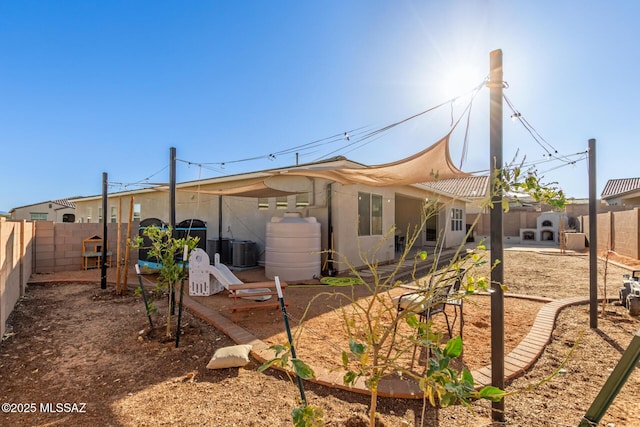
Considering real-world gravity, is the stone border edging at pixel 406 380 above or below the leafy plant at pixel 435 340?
below

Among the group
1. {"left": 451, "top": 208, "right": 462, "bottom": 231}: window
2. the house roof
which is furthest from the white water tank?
the house roof

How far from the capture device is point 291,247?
6.84m

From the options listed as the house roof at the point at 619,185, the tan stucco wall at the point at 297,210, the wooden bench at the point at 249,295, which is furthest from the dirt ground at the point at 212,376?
the house roof at the point at 619,185

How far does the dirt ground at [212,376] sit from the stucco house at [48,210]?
85.3ft

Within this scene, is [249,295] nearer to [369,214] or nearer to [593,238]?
[593,238]

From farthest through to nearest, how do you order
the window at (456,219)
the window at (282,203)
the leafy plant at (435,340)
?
the window at (456,219), the window at (282,203), the leafy plant at (435,340)

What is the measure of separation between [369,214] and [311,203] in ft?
5.81

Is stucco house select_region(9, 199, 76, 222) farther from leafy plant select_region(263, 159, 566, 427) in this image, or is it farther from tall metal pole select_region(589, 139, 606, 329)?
tall metal pole select_region(589, 139, 606, 329)

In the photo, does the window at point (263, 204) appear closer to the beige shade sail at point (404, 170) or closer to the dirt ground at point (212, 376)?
the beige shade sail at point (404, 170)

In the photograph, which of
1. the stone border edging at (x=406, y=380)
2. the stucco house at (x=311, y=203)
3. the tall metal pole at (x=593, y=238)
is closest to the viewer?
the stone border edging at (x=406, y=380)

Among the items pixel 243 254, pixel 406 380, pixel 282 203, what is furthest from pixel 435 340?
pixel 282 203

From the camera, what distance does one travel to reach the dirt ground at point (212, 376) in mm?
2031

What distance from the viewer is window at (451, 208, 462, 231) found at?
14.6m

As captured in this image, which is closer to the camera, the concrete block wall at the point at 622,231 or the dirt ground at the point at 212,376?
the dirt ground at the point at 212,376
